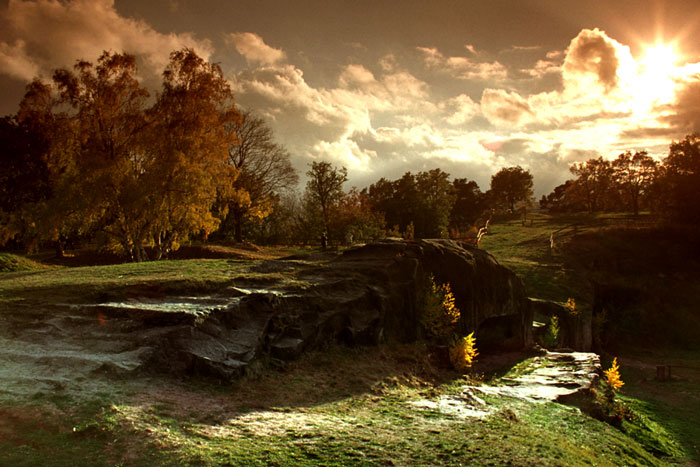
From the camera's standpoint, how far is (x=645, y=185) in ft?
217

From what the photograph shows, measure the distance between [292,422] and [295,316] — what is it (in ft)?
11.7

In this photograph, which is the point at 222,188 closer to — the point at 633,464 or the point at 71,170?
the point at 71,170

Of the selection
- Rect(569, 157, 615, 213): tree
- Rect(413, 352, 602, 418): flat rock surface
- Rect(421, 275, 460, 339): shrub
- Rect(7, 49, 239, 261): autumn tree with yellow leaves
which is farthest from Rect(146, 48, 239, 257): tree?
Rect(569, 157, 615, 213): tree

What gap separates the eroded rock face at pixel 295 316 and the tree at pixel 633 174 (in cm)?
6163

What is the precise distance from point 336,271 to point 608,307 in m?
24.1

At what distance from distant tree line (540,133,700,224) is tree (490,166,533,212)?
24.0 feet

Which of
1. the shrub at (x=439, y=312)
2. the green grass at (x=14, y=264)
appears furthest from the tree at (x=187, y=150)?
the shrub at (x=439, y=312)

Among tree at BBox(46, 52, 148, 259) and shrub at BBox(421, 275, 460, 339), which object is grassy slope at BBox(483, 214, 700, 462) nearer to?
shrub at BBox(421, 275, 460, 339)

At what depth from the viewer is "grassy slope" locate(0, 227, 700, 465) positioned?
4836 mm

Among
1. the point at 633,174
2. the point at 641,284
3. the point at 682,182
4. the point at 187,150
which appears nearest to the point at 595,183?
the point at 633,174

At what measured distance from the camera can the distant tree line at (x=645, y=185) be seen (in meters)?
44.0

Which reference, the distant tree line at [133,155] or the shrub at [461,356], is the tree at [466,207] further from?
the shrub at [461,356]

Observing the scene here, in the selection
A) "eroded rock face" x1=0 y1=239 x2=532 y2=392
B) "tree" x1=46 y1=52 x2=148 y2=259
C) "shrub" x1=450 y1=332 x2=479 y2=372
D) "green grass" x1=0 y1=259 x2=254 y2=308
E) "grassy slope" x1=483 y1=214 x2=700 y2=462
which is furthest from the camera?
"tree" x1=46 y1=52 x2=148 y2=259

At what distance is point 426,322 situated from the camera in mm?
12438
